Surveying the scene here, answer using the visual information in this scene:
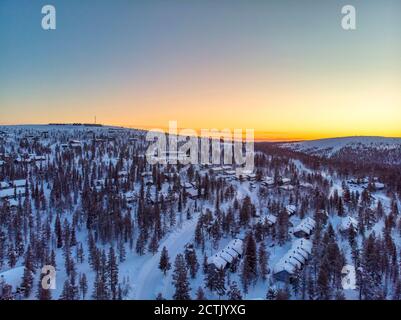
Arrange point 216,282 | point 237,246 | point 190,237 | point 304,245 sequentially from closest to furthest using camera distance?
point 216,282 < point 304,245 < point 237,246 < point 190,237

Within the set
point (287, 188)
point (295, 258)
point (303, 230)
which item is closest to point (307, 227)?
point (303, 230)

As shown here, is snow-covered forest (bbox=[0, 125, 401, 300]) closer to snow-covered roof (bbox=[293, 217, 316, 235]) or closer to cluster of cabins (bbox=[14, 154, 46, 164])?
snow-covered roof (bbox=[293, 217, 316, 235])

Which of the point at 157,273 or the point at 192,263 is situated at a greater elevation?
the point at 192,263

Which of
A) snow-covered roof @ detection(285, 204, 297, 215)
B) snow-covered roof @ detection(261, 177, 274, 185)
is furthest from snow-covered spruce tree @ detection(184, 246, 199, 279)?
snow-covered roof @ detection(261, 177, 274, 185)

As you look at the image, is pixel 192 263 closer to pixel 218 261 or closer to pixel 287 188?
pixel 218 261

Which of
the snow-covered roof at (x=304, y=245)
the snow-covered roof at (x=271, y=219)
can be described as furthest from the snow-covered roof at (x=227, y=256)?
the snow-covered roof at (x=271, y=219)
